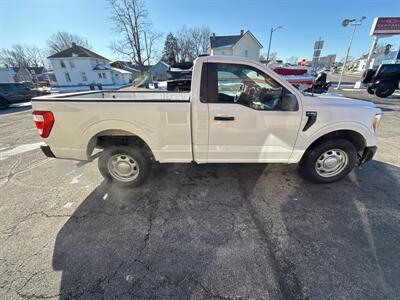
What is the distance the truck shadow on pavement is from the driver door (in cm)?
70

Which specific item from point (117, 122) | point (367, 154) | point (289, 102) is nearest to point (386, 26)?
point (367, 154)

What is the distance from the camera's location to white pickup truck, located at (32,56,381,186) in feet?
8.80

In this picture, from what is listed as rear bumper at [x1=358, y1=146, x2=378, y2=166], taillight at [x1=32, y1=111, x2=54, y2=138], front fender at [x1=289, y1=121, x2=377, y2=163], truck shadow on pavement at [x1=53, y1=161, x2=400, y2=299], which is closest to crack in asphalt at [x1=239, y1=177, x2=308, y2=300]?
truck shadow on pavement at [x1=53, y1=161, x2=400, y2=299]

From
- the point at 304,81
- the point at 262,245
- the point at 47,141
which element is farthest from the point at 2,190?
the point at 304,81

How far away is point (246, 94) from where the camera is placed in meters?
2.97

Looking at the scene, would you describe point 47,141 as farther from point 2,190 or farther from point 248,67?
point 248,67

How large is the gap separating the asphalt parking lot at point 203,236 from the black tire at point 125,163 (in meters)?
0.20

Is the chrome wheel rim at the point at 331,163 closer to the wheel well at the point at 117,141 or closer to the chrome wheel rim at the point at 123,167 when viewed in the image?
the wheel well at the point at 117,141

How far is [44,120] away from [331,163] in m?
4.65

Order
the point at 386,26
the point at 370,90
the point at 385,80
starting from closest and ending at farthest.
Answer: the point at 385,80, the point at 370,90, the point at 386,26

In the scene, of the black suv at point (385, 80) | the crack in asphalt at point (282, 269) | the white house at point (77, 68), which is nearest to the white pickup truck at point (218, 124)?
the crack in asphalt at point (282, 269)

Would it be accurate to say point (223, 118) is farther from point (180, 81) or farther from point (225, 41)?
point (225, 41)

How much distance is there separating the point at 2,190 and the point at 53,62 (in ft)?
159

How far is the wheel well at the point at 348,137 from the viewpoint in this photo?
3.03 m
